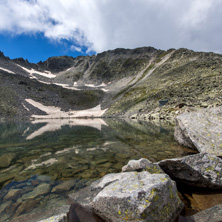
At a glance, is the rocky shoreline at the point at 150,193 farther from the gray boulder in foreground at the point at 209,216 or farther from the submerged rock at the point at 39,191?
the submerged rock at the point at 39,191

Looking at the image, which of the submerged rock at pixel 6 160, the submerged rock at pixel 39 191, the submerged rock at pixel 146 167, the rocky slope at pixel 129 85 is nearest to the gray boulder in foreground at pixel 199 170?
the submerged rock at pixel 146 167

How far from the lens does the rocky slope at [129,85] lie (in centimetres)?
4876

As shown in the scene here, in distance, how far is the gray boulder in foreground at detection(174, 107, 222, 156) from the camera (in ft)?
24.9

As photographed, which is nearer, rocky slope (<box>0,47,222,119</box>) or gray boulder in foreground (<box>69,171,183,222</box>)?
gray boulder in foreground (<box>69,171,183,222</box>)

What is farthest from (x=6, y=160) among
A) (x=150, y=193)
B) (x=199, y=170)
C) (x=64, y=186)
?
(x=199, y=170)

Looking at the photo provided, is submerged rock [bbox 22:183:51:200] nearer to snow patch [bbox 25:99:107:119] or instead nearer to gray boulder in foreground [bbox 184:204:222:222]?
gray boulder in foreground [bbox 184:204:222:222]

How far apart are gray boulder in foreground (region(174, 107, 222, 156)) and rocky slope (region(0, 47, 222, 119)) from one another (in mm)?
29396

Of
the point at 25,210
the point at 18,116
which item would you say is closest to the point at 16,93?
the point at 18,116

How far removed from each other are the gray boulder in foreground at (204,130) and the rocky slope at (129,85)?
29.4 metres

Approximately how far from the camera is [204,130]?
8977 millimetres

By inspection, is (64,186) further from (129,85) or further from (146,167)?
(129,85)

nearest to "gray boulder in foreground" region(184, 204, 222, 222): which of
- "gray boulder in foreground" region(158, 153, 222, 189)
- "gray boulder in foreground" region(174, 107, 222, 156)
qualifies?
"gray boulder in foreground" region(158, 153, 222, 189)

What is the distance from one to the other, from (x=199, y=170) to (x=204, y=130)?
15.3 feet

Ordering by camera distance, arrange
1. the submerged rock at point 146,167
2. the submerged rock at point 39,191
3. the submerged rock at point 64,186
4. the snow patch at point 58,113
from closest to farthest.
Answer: the submerged rock at point 39,191
the submerged rock at point 146,167
the submerged rock at point 64,186
the snow patch at point 58,113
